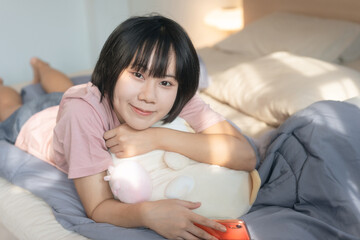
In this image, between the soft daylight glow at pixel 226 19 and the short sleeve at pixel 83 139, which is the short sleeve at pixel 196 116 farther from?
the soft daylight glow at pixel 226 19

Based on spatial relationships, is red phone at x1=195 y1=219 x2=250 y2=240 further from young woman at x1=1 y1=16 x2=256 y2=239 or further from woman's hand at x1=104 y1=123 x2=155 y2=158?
woman's hand at x1=104 y1=123 x2=155 y2=158

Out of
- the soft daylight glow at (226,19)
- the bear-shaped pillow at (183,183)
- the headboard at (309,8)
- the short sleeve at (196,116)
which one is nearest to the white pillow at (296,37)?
the headboard at (309,8)

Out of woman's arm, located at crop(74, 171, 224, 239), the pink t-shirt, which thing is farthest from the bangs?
woman's arm, located at crop(74, 171, 224, 239)

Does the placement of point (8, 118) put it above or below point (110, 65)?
below

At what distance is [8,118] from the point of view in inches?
62.5

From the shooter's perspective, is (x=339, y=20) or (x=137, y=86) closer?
(x=137, y=86)

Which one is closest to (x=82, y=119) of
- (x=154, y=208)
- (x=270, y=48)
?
(x=154, y=208)

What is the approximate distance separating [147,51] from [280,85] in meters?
0.83

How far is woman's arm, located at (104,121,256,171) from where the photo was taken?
41.7 inches

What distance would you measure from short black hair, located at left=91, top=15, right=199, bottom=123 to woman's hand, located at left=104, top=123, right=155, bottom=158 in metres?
0.08

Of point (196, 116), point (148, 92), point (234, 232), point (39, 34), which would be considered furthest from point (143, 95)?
point (39, 34)

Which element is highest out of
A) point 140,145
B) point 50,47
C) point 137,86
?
point 137,86

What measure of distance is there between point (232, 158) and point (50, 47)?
239cm

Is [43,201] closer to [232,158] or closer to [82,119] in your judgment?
[82,119]
